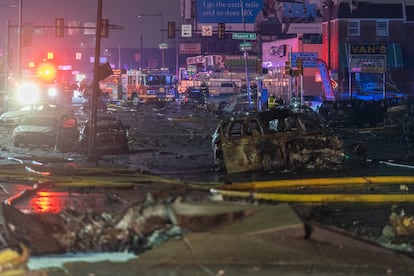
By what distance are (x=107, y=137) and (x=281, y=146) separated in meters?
8.36

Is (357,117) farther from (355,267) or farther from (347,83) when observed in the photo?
(355,267)

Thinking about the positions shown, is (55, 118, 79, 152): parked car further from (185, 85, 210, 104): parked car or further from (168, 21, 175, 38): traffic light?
(185, 85, 210, 104): parked car

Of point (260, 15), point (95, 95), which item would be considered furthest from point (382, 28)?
point (95, 95)

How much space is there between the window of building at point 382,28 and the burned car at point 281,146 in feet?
142

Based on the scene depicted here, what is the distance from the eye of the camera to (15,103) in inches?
1715

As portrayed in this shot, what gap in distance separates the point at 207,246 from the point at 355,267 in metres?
1.66

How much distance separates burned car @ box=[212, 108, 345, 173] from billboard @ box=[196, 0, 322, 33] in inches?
1385

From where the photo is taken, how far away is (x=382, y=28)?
55406 millimetres

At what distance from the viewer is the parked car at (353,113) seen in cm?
3312

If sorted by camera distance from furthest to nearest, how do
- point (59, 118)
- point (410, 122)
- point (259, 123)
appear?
point (410, 122)
point (59, 118)
point (259, 123)

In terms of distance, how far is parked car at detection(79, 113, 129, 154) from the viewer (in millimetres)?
20891

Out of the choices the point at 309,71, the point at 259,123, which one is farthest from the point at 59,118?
the point at 309,71

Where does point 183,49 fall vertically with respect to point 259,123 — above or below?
above

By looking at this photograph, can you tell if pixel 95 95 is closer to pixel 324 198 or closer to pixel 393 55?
pixel 324 198
